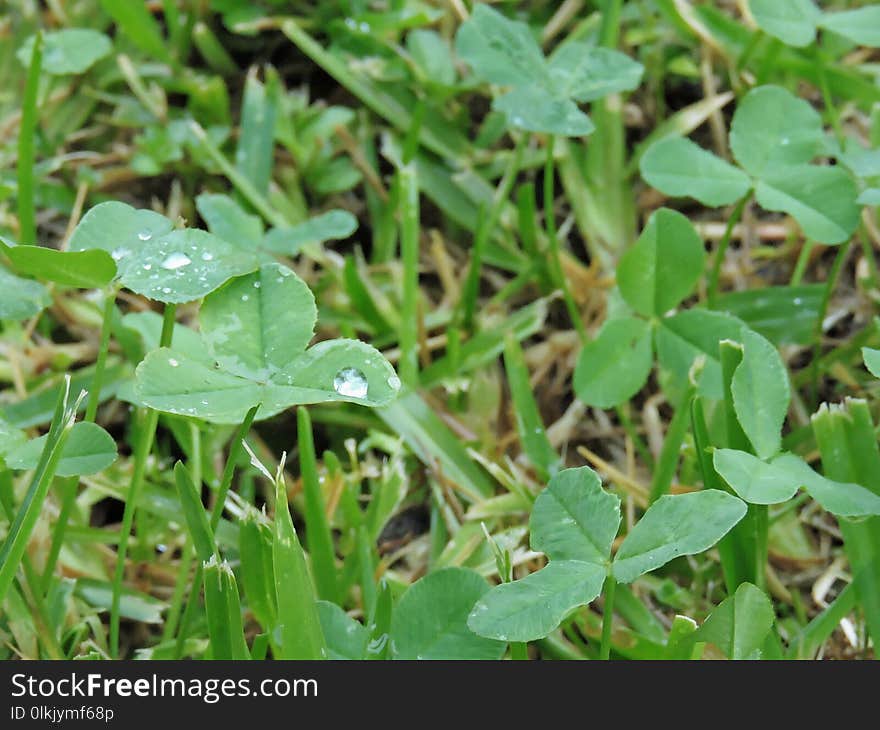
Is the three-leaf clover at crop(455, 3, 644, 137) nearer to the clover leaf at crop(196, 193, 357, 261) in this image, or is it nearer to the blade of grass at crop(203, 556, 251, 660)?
the clover leaf at crop(196, 193, 357, 261)

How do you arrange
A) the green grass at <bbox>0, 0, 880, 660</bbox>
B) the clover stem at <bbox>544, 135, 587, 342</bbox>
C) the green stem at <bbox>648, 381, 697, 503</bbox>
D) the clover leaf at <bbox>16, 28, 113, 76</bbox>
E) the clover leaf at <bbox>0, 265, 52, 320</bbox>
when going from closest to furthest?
the green grass at <bbox>0, 0, 880, 660</bbox>, the clover leaf at <bbox>0, 265, 52, 320</bbox>, the green stem at <bbox>648, 381, 697, 503</bbox>, the clover stem at <bbox>544, 135, 587, 342</bbox>, the clover leaf at <bbox>16, 28, 113, 76</bbox>

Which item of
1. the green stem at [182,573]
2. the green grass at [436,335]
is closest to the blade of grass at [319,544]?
the green grass at [436,335]

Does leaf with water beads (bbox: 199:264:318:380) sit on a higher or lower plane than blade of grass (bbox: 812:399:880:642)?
higher

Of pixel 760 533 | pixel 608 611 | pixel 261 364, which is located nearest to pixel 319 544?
pixel 261 364

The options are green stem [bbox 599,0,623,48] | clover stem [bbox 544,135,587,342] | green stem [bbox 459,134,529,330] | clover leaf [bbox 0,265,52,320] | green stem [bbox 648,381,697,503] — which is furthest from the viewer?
green stem [bbox 599,0,623,48]

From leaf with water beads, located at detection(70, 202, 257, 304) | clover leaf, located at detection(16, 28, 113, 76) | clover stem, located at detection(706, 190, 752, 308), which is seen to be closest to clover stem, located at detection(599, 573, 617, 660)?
leaf with water beads, located at detection(70, 202, 257, 304)

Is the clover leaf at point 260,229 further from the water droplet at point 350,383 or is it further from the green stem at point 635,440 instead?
the water droplet at point 350,383
